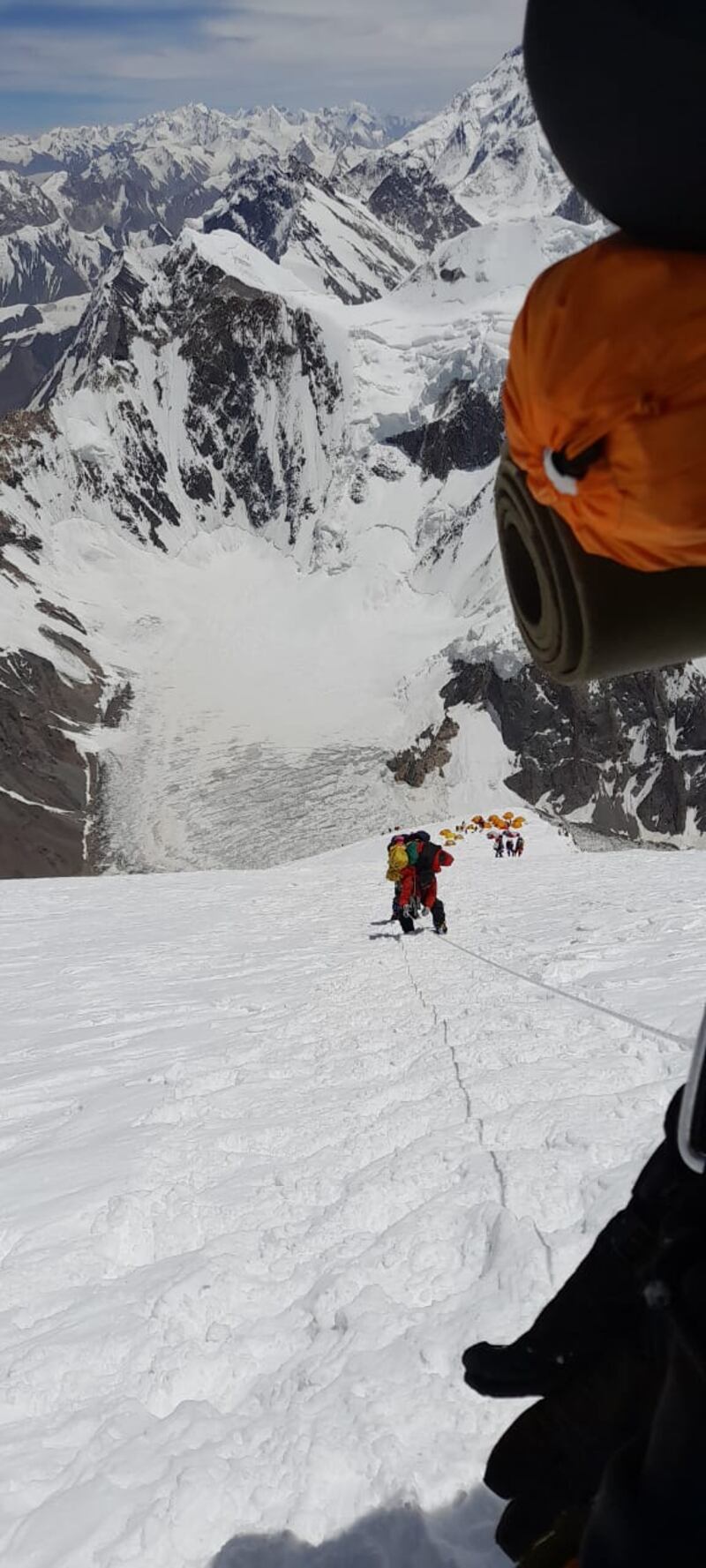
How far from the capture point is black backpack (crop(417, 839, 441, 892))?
38.1 ft

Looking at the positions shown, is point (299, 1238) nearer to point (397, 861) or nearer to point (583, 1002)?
point (583, 1002)

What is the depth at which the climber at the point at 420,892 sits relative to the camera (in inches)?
444

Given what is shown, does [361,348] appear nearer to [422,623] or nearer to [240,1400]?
[422,623]

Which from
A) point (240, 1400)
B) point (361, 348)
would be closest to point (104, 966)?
point (240, 1400)

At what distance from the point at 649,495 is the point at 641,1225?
109cm

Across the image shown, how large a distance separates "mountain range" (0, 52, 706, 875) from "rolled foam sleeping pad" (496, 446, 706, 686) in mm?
46265

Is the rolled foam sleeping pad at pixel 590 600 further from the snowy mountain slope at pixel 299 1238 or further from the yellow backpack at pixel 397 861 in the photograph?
the yellow backpack at pixel 397 861

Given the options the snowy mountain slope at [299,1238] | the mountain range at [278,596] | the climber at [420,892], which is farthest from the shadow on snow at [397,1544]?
the mountain range at [278,596]

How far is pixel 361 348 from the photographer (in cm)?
13100

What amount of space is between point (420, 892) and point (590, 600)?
10284 millimetres

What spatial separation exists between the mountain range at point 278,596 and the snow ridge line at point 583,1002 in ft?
131

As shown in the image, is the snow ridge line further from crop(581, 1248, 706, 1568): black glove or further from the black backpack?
crop(581, 1248, 706, 1568): black glove

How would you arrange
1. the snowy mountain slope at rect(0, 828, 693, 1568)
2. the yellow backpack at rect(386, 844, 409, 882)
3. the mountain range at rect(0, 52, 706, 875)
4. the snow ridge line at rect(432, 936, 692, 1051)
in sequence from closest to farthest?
1. the snowy mountain slope at rect(0, 828, 693, 1568)
2. the snow ridge line at rect(432, 936, 692, 1051)
3. the yellow backpack at rect(386, 844, 409, 882)
4. the mountain range at rect(0, 52, 706, 875)

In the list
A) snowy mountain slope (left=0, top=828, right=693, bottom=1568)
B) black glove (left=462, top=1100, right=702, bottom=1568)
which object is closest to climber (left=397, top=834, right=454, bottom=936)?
snowy mountain slope (left=0, top=828, right=693, bottom=1568)
